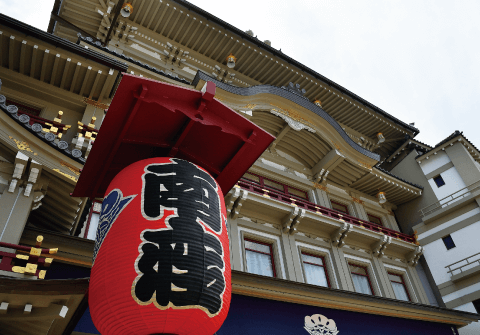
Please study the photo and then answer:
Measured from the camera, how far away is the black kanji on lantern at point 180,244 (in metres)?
3.49

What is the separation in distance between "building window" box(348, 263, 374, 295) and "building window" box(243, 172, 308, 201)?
3617 millimetres

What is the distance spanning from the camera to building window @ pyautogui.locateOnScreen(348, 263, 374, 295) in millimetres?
14044

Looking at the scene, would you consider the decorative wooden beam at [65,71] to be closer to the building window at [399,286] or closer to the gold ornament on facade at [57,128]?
the gold ornament on facade at [57,128]

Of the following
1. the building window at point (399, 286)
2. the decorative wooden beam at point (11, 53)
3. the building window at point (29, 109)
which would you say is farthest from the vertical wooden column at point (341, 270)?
the decorative wooden beam at point (11, 53)

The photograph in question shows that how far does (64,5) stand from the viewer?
14.5 metres

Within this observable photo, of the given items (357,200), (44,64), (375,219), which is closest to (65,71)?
(44,64)

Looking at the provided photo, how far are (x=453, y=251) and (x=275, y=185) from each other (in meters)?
8.51

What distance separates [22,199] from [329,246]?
35.8 ft

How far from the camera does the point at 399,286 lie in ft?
50.9

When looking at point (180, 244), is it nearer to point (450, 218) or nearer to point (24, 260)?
point (24, 260)

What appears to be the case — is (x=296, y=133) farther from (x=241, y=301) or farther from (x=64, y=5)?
(x=64, y=5)

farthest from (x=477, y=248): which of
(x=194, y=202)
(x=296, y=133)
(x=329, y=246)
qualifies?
(x=194, y=202)

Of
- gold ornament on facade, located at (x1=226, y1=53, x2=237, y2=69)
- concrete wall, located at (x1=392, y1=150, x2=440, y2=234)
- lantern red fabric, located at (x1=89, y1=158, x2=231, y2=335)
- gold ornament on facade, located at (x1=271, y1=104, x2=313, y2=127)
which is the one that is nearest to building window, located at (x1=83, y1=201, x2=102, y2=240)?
lantern red fabric, located at (x1=89, y1=158, x2=231, y2=335)

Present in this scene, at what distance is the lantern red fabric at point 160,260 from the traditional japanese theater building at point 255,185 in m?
0.84
